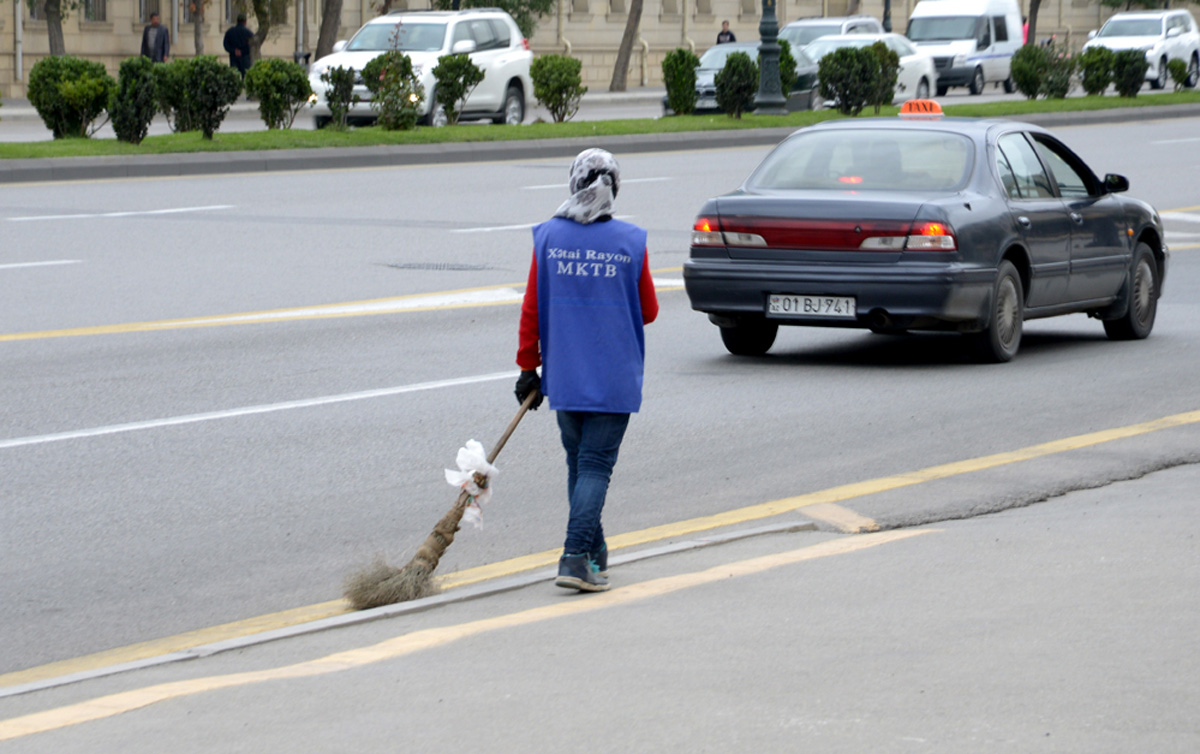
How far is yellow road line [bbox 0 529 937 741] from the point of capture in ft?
15.6

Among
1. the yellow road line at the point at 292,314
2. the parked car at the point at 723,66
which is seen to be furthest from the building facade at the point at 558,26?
the yellow road line at the point at 292,314

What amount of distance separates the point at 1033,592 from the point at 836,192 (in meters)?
5.52

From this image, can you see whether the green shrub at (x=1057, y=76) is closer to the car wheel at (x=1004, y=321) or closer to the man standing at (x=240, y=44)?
the man standing at (x=240, y=44)

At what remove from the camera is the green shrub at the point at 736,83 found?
A: 111ft

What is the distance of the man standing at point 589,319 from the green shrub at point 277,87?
22.6 metres

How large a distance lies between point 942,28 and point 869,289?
4423 centimetres

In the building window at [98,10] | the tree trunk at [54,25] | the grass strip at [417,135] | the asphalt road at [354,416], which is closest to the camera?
the asphalt road at [354,416]

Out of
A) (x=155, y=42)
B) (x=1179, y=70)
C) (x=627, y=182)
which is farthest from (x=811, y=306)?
(x=1179, y=70)

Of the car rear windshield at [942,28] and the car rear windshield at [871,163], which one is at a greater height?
the car rear windshield at [871,163]

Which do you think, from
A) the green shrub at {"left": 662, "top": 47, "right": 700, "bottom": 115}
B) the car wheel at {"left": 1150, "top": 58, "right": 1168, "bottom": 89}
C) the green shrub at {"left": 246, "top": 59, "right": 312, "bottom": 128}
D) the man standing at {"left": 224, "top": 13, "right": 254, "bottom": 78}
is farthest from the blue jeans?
the car wheel at {"left": 1150, "top": 58, "right": 1168, "bottom": 89}

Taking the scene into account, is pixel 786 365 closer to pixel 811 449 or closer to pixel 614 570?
pixel 811 449

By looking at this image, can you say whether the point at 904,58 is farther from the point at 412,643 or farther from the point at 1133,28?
the point at 412,643

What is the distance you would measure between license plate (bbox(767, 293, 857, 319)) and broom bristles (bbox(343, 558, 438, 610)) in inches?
202

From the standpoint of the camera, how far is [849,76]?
35.8 m
